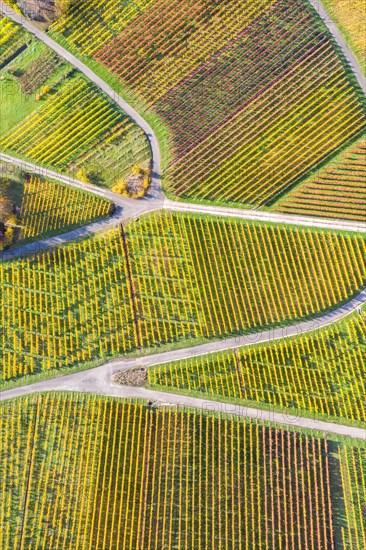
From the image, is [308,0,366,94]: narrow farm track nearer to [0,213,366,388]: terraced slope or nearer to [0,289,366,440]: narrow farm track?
[0,213,366,388]: terraced slope

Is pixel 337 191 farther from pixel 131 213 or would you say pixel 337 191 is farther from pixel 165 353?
pixel 165 353

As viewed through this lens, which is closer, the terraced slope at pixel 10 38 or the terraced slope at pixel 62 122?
the terraced slope at pixel 62 122

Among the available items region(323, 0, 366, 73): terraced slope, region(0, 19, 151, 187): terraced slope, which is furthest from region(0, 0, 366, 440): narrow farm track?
region(0, 19, 151, 187): terraced slope

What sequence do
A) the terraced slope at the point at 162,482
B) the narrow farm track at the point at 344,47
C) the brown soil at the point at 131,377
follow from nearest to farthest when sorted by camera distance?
1. the terraced slope at the point at 162,482
2. the brown soil at the point at 131,377
3. the narrow farm track at the point at 344,47

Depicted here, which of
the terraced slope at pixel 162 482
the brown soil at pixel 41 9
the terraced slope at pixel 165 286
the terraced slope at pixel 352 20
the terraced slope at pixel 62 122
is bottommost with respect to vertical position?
the terraced slope at pixel 162 482

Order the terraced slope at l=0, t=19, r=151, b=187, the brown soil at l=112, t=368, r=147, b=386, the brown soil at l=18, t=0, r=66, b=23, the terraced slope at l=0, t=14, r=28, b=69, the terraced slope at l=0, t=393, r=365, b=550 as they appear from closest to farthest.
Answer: the terraced slope at l=0, t=393, r=365, b=550
the brown soil at l=112, t=368, r=147, b=386
the terraced slope at l=0, t=19, r=151, b=187
the brown soil at l=18, t=0, r=66, b=23
the terraced slope at l=0, t=14, r=28, b=69

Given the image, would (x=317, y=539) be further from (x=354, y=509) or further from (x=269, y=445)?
(x=269, y=445)

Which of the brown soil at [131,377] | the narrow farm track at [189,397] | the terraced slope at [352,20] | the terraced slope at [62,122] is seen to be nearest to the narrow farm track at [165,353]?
the narrow farm track at [189,397]

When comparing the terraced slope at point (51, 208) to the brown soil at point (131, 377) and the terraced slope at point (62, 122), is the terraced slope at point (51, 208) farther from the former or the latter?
the brown soil at point (131, 377)
